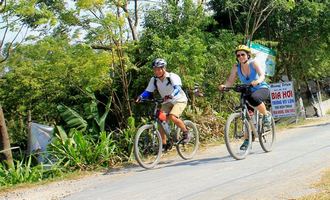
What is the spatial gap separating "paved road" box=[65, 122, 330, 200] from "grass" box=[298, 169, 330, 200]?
0.13 m

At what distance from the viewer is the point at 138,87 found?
40.4ft

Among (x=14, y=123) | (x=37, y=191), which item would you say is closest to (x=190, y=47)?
(x=37, y=191)

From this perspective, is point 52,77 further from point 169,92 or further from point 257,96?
point 257,96

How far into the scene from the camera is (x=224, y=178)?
22.4 ft

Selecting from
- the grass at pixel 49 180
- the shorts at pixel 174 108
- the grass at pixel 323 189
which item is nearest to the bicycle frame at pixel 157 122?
the shorts at pixel 174 108

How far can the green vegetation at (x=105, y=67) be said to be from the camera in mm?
9875

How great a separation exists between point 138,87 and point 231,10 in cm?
593

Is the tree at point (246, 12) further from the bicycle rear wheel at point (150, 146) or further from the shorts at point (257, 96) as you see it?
the bicycle rear wheel at point (150, 146)

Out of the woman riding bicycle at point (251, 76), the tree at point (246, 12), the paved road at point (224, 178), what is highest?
the tree at point (246, 12)

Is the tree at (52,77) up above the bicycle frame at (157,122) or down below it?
above

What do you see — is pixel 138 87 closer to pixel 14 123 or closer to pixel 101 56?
pixel 101 56

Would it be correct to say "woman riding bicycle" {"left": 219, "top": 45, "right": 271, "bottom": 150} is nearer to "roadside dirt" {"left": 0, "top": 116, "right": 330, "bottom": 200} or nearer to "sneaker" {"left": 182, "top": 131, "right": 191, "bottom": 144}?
"sneaker" {"left": 182, "top": 131, "right": 191, "bottom": 144}

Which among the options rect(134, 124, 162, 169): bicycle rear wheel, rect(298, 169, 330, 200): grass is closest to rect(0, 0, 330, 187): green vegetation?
rect(134, 124, 162, 169): bicycle rear wheel

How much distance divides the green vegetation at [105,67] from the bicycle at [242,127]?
2313mm
